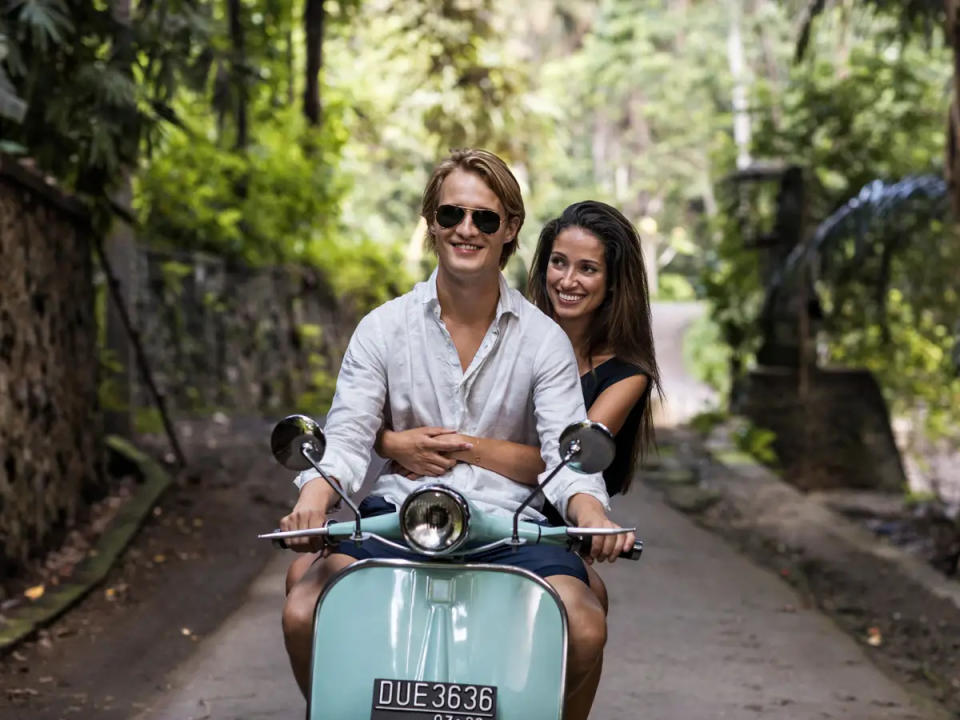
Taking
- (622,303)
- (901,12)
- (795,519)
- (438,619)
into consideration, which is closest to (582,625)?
(438,619)

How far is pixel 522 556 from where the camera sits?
3473mm

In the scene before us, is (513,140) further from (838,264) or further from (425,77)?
(838,264)

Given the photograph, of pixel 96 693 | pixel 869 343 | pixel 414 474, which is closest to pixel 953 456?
pixel 869 343

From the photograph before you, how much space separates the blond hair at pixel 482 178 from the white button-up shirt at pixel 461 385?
0.22 meters

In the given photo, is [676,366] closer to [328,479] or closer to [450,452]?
[450,452]

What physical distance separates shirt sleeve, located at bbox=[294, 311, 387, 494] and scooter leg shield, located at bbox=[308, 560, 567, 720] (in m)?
0.34

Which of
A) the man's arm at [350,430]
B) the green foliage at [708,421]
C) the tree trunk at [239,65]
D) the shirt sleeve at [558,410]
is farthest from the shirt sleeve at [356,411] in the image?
the green foliage at [708,421]

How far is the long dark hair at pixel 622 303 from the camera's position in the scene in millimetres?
4348

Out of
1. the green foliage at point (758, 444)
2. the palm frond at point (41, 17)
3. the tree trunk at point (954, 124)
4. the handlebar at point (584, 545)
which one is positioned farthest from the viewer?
the green foliage at point (758, 444)

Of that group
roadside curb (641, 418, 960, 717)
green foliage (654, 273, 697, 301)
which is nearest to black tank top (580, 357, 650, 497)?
roadside curb (641, 418, 960, 717)

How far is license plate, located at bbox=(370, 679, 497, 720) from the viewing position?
10.4 feet

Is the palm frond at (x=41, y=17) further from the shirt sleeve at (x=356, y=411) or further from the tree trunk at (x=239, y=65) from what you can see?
the shirt sleeve at (x=356, y=411)

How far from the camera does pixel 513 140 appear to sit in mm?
26500

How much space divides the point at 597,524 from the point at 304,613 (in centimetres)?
71
